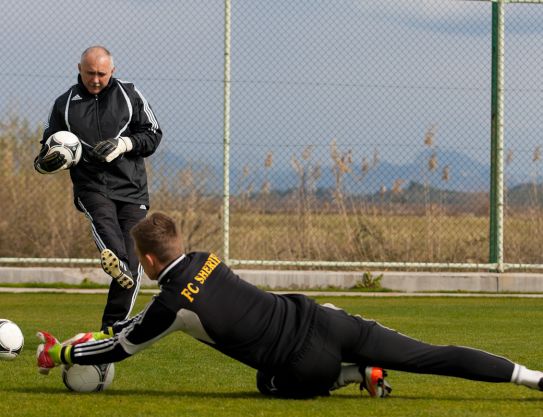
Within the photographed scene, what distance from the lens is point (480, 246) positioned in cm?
1530

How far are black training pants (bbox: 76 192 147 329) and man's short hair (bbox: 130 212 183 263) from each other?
7.31ft

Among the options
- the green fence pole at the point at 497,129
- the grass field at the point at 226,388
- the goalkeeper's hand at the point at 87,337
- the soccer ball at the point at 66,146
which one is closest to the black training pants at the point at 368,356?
the grass field at the point at 226,388

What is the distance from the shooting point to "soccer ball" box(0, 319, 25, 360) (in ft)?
25.6

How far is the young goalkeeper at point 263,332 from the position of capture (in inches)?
251

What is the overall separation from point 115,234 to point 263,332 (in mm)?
2530

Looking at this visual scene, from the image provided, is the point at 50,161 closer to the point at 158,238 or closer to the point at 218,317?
the point at 158,238

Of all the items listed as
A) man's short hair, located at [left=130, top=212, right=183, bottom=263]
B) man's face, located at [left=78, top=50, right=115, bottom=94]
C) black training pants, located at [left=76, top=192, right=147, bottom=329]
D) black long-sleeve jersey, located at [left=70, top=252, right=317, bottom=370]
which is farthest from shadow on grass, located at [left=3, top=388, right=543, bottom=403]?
man's face, located at [left=78, top=50, right=115, bottom=94]

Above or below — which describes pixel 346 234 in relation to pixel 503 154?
below

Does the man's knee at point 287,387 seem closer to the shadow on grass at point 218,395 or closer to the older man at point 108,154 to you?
the shadow on grass at point 218,395

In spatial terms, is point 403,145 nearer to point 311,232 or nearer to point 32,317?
point 311,232

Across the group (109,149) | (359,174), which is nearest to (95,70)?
(109,149)

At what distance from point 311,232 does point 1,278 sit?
3860 millimetres

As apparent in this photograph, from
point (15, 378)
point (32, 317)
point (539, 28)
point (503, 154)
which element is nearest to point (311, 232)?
point (503, 154)

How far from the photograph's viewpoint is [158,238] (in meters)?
6.34
